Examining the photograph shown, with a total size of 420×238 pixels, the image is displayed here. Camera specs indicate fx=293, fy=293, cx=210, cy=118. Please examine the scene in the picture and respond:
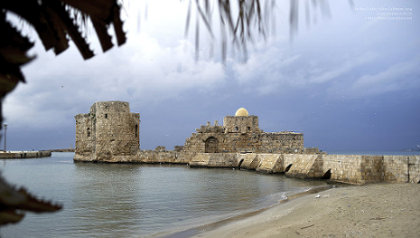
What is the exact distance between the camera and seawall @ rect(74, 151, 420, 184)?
7.99 m

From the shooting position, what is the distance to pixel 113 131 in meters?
24.4

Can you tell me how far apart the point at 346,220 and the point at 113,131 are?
22424 millimetres

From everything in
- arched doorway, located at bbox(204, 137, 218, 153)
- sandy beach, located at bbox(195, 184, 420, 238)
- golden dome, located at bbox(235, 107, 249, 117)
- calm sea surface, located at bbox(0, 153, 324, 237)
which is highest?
→ golden dome, located at bbox(235, 107, 249, 117)

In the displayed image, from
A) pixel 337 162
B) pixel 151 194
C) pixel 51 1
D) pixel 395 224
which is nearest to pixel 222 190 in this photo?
pixel 151 194

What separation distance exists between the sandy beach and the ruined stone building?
17.9 metres

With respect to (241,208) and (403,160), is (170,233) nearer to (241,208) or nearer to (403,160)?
(241,208)

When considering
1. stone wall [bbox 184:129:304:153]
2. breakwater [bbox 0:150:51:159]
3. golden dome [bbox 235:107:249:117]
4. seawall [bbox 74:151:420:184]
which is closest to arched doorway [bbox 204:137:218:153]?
stone wall [bbox 184:129:304:153]

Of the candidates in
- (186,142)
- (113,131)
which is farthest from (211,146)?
(113,131)

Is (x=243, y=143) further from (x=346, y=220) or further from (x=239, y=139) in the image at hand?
(x=346, y=220)

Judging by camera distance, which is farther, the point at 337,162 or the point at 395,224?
the point at 337,162

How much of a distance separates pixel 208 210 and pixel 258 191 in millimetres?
3355

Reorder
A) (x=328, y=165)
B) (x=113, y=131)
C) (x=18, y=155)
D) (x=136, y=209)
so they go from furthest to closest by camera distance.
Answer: (x=18, y=155)
(x=113, y=131)
(x=328, y=165)
(x=136, y=209)

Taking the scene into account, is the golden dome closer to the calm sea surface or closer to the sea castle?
the sea castle

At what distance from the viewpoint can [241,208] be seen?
741cm
